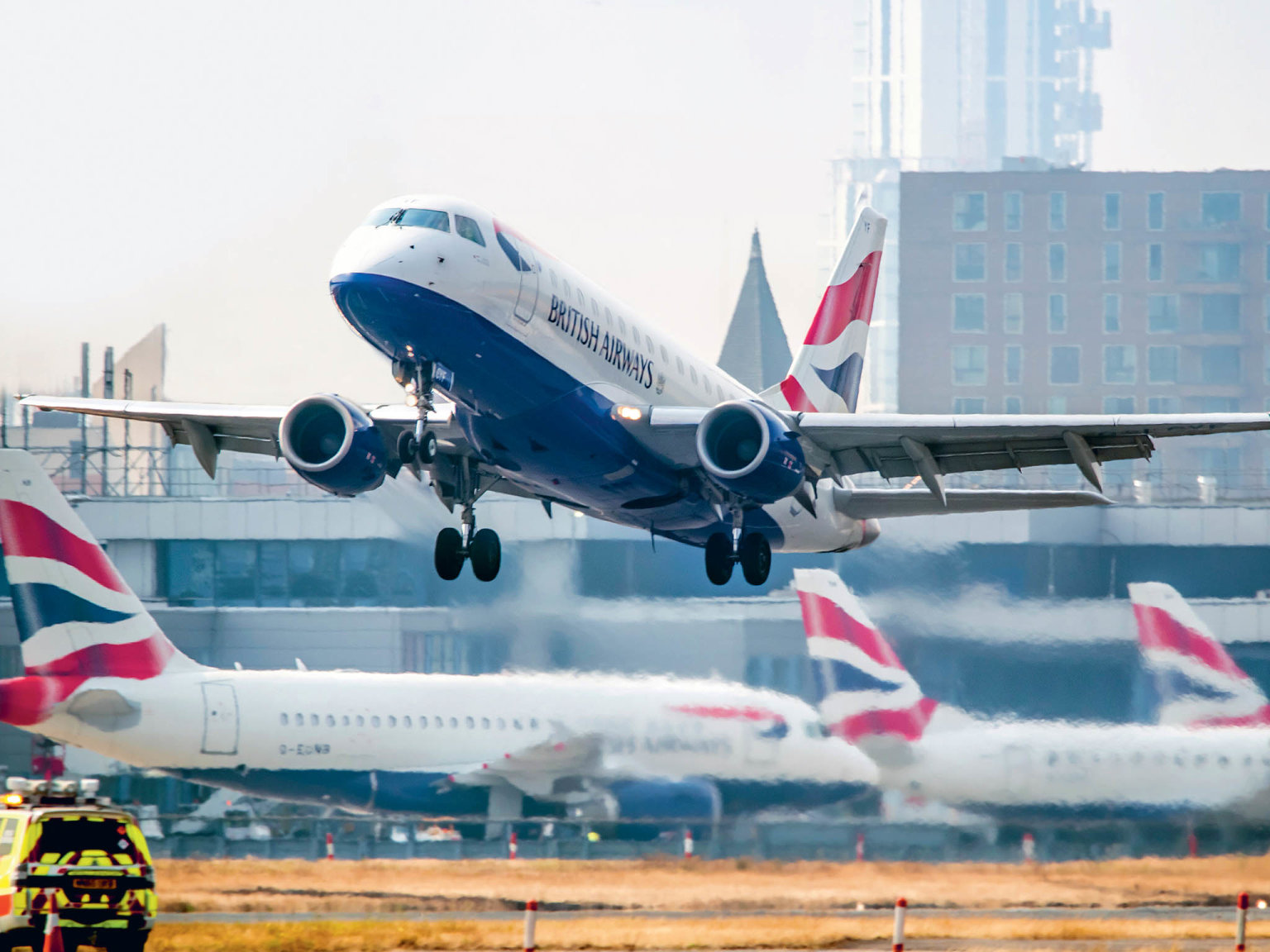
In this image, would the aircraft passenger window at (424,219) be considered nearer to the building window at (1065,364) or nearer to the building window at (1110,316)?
the building window at (1110,316)

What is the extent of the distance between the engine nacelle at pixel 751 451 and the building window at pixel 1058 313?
9077cm

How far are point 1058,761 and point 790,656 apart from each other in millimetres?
12599

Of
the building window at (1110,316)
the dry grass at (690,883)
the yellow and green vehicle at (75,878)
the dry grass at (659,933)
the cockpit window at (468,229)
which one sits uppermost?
the building window at (1110,316)

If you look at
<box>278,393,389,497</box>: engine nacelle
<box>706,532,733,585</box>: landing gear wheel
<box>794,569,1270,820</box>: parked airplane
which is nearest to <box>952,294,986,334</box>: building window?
<box>794,569,1270,820</box>: parked airplane

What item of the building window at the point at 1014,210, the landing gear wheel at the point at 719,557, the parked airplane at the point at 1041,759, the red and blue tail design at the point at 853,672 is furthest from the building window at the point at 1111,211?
the landing gear wheel at the point at 719,557

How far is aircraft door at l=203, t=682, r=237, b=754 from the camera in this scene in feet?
123

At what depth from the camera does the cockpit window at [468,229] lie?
24016mm

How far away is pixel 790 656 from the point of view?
49.4 metres

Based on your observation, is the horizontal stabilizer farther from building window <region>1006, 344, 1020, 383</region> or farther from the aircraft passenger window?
building window <region>1006, 344, 1020, 383</region>

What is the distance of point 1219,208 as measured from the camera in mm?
110875

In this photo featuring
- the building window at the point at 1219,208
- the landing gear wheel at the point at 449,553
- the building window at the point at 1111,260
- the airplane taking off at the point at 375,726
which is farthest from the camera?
the building window at the point at 1111,260

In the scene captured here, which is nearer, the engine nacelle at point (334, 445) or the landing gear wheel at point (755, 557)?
the engine nacelle at point (334, 445)

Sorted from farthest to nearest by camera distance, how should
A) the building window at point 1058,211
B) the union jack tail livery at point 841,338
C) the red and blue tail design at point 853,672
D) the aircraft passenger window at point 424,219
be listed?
the building window at point 1058,211 → the red and blue tail design at point 853,672 → the union jack tail livery at point 841,338 → the aircraft passenger window at point 424,219

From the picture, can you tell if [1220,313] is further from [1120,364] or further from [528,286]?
[528,286]
